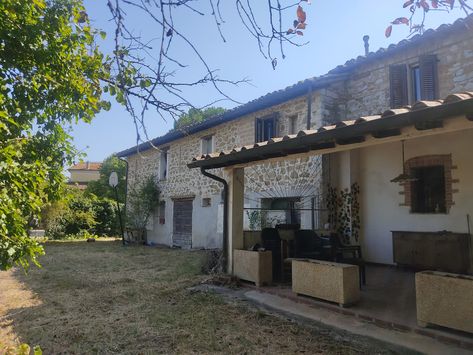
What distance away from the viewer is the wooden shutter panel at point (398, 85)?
316 inches

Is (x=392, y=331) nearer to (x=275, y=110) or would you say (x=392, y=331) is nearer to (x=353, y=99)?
(x=353, y=99)

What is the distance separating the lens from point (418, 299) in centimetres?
378

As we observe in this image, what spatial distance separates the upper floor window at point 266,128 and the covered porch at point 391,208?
2.18 m

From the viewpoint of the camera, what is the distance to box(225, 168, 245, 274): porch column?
21.3 feet

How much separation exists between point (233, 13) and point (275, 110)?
26.9ft

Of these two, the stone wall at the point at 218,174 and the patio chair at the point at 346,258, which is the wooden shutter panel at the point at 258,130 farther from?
the patio chair at the point at 346,258

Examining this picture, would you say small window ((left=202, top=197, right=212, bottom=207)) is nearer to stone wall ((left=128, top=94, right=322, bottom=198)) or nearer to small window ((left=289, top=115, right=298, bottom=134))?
stone wall ((left=128, top=94, right=322, bottom=198))

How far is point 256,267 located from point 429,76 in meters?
5.40

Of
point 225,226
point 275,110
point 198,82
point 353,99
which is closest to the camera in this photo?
point 198,82

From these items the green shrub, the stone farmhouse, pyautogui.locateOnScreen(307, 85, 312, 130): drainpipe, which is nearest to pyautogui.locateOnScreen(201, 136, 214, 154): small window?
the stone farmhouse

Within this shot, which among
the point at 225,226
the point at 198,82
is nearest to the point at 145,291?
the point at 225,226

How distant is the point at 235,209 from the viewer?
650 cm

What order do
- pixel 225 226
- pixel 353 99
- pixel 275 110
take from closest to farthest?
pixel 225 226, pixel 353 99, pixel 275 110

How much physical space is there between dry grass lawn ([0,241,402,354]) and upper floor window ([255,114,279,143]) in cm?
490
